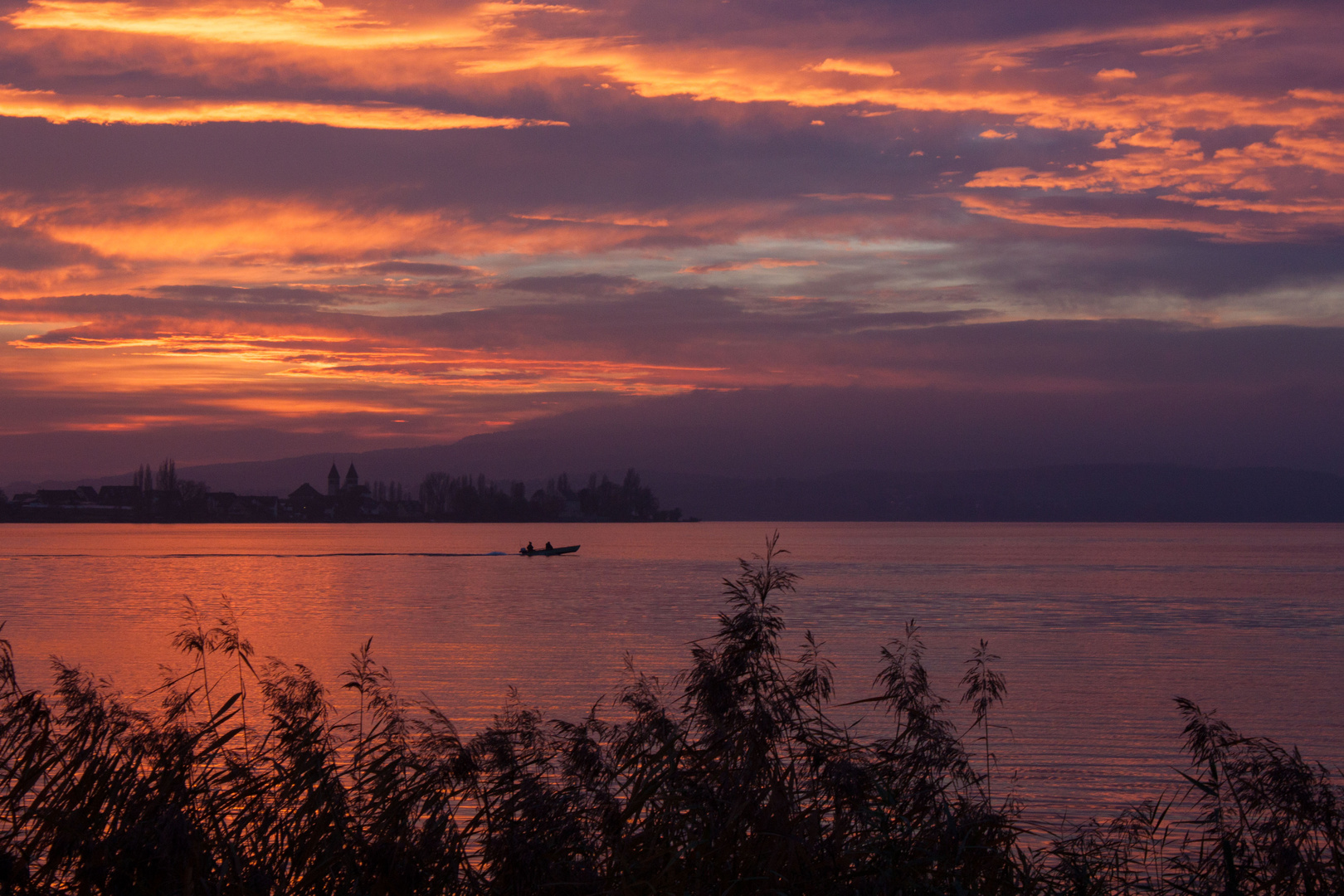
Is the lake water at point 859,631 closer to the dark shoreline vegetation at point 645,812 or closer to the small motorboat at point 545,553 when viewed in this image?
the dark shoreline vegetation at point 645,812

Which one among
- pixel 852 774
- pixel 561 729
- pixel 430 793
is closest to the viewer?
pixel 852 774

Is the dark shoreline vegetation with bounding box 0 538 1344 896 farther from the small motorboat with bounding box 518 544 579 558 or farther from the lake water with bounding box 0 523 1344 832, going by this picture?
the small motorboat with bounding box 518 544 579 558

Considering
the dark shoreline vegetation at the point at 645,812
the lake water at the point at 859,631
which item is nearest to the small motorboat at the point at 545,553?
the lake water at the point at 859,631

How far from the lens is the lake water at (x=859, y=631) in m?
30.8

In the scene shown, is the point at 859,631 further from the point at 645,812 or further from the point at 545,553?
the point at 545,553

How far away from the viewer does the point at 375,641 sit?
49031mm

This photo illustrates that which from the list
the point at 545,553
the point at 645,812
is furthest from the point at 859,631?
the point at 545,553

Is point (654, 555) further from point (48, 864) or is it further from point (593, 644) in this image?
point (48, 864)

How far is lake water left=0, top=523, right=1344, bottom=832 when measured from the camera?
30.8 m

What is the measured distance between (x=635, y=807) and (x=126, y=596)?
7492cm

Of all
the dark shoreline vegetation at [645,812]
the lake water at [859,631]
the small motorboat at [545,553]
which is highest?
the dark shoreline vegetation at [645,812]

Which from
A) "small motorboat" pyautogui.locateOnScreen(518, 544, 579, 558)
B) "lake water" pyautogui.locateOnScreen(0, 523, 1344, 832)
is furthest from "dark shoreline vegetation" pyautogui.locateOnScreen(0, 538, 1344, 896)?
"small motorboat" pyautogui.locateOnScreen(518, 544, 579, 558)

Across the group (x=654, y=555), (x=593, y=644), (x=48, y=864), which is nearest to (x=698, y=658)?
(x=48, y=864)

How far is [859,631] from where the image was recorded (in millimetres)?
53031
